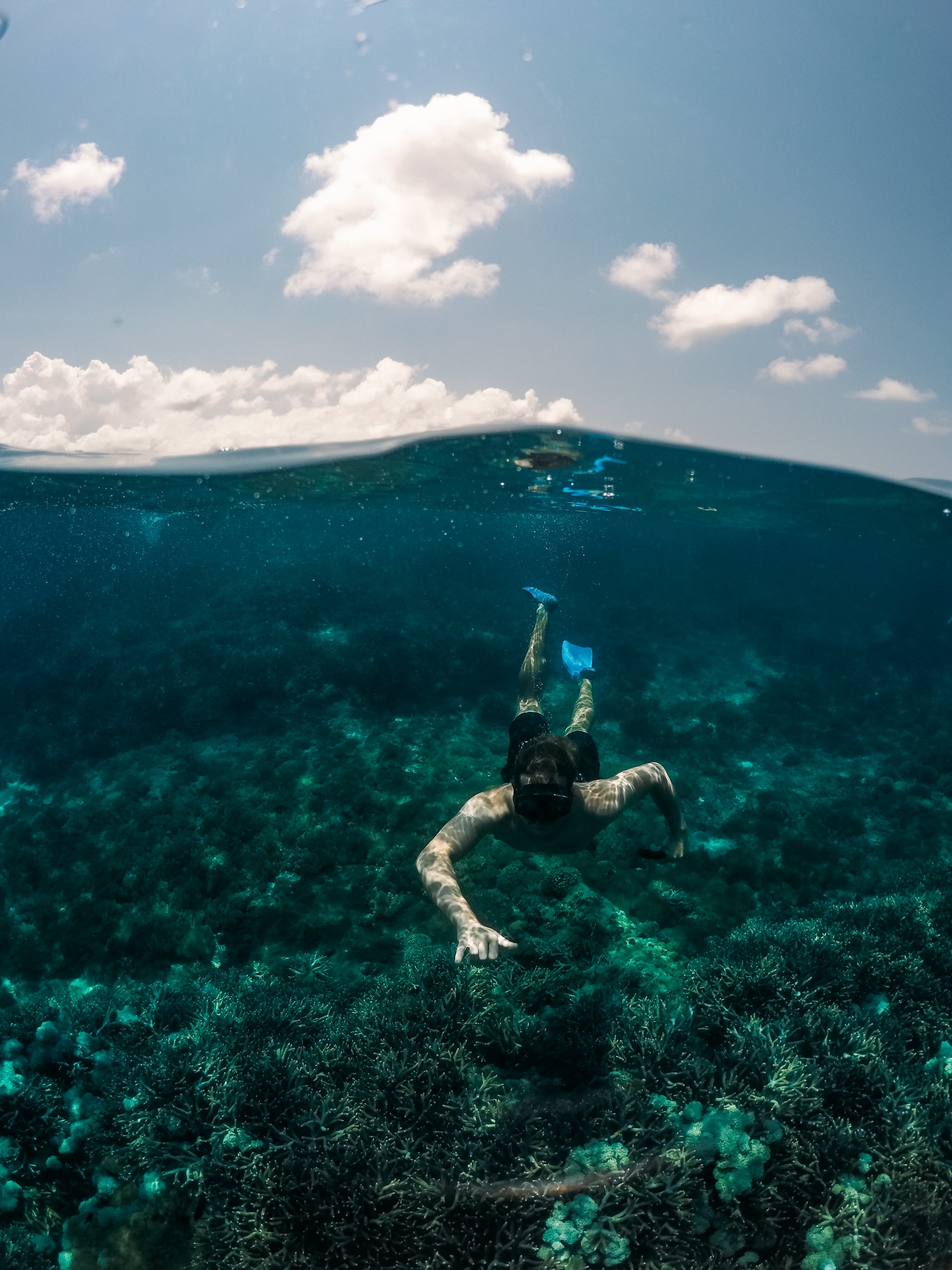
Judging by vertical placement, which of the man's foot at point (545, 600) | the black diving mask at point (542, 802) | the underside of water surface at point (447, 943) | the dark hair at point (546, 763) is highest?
the man's foot at point (545, 600)

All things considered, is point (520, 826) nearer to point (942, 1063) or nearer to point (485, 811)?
point (485, 811)

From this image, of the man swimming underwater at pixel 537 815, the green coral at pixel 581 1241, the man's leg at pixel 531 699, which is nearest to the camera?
the green coral at pixel 581 1241

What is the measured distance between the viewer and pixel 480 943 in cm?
385

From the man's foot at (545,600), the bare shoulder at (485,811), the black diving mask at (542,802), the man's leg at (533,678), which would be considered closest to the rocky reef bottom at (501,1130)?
the bare shoulder at (485,811)

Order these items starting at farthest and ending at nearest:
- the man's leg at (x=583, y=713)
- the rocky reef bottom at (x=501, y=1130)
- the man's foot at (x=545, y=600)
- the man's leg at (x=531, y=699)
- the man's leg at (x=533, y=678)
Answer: the man's foot at (x=545, y=600), the man's leg at (x=533, y=678), the man's leg at (x=583, y=713), the man's leg at (x=531, y=699), the rocky reef bottom at (x=501, y=1130)

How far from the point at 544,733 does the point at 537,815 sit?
4.55 ft

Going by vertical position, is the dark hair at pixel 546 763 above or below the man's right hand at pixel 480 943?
above

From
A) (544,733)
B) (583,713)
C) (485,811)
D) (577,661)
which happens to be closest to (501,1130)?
(485,811)

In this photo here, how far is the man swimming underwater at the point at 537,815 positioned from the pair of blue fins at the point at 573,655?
191 inches

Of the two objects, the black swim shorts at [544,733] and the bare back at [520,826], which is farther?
the black swim shorts at [544,733]

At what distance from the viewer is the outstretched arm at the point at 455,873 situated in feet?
12.7

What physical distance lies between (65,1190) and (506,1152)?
3328mm

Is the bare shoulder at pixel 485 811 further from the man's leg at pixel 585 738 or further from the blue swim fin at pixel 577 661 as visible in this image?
the blue swim fin at pixel 577 661

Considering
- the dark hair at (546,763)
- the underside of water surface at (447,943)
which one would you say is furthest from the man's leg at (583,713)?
the dark hair at (546,763)
